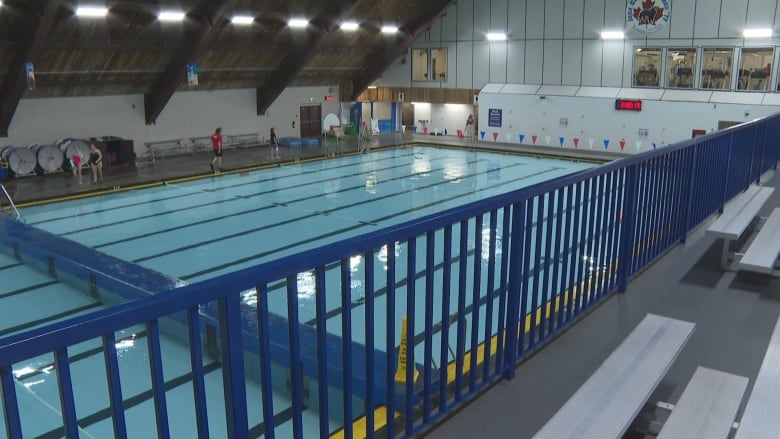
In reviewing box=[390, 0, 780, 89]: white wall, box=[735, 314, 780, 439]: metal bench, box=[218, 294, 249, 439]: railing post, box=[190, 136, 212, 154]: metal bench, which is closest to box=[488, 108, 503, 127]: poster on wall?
box=[390, 0, 780, 89]: white wall

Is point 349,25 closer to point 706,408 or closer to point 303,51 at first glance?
point 303,51

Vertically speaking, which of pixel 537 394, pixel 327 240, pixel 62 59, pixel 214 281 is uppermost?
pixel 62 59

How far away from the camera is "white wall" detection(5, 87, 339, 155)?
64.6ft

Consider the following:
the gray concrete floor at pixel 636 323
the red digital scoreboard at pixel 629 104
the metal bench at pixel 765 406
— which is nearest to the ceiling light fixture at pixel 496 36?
the red digital scoreboard at pixel 629 104

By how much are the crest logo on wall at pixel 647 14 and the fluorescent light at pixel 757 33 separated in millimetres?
2700

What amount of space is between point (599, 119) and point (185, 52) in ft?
50.9

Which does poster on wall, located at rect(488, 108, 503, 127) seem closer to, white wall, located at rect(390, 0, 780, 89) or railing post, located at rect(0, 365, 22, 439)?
white wall, located at rect(390, 0, 780, 89)

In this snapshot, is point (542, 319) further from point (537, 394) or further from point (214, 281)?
point (214, 281)

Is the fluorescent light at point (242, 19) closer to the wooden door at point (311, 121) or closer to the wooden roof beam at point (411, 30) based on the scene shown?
the wooden door at point (311, 121)

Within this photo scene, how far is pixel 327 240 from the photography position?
39.4ft

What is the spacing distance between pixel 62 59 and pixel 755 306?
19.2 meters

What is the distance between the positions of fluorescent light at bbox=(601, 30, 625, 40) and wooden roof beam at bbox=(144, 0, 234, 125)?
14.8 metres

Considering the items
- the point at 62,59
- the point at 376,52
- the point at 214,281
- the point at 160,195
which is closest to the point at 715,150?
the point at 214,281

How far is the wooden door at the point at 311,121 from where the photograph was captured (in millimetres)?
29047
